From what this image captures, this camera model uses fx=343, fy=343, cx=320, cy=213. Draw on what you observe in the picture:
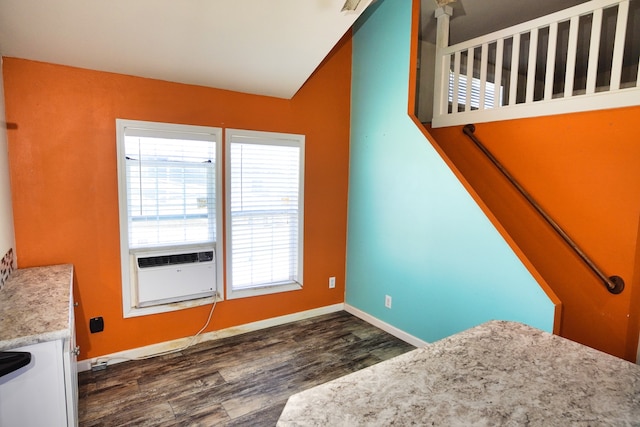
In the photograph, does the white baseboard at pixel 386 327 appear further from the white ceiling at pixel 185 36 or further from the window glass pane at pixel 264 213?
the white ceiling at pixel 185 36

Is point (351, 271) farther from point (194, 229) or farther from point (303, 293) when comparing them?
point (194, 229)

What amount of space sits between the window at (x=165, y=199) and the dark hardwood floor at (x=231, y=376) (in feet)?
1.55

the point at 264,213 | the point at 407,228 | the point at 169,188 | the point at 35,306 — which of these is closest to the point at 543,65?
the point at 407,228

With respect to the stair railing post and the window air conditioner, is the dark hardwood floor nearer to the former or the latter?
the window air conditioner

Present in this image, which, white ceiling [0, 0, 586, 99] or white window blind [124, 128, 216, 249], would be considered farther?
white window blind [124, 128, 216, 249]

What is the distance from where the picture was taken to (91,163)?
2.43 metres

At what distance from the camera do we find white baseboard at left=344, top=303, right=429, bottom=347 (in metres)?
2.94

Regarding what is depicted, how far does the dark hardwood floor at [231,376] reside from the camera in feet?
6.85

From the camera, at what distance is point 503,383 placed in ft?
3.11

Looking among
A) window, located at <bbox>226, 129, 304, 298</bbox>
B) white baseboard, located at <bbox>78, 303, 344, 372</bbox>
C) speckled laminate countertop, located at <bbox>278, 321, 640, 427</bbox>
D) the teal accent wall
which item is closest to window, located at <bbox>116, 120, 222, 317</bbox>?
window, located at <bbox>226, 129, 304, 298</bbox>

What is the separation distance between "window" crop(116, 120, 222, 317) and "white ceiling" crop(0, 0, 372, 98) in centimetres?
45

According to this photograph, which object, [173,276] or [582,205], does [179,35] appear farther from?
[582,205]

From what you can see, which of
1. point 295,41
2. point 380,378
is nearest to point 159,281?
point 295,41

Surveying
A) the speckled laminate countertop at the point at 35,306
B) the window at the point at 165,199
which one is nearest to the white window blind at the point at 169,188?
the window at the point at 165,199
